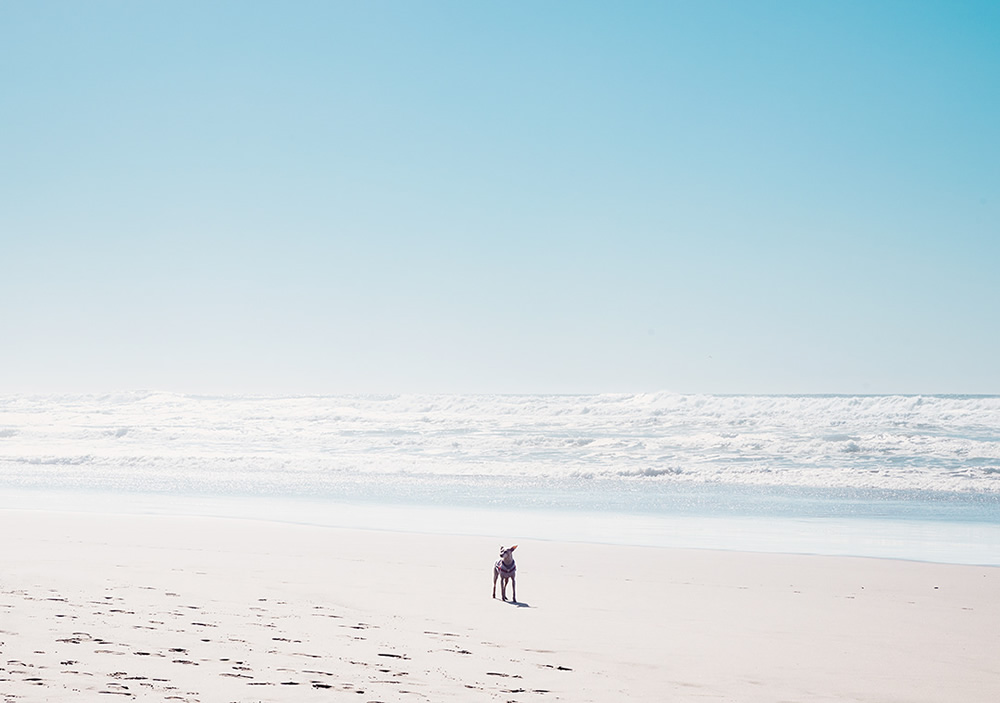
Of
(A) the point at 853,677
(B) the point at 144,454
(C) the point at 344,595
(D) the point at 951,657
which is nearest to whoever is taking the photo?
(A) the point at 853,677

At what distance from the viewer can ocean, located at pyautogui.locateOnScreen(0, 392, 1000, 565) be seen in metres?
15.2

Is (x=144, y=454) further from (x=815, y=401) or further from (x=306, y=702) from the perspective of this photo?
(x=815, y=401)

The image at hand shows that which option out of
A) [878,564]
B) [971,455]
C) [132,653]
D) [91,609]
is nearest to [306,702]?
[132,653]

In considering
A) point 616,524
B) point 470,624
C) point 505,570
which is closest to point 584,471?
point 616,524

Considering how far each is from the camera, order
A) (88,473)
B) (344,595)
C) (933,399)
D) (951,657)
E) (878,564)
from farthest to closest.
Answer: (933,399) < (88,473) < (878,564) < (344,595) < (951,657)

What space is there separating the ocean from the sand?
2481mm

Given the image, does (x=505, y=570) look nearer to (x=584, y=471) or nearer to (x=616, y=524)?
(x=616, y=524)

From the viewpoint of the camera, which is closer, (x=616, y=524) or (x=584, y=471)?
(x=616, y=524)

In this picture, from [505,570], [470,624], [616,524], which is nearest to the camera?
[470,624]

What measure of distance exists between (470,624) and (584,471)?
17066 mm

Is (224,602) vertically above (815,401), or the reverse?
→ (815,401)

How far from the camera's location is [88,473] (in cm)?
2495

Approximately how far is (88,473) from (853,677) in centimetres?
2346

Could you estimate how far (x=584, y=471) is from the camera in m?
24.8
